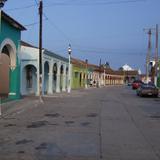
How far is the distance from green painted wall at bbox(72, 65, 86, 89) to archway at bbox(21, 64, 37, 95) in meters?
31.6

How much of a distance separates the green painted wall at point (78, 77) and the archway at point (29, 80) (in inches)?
1243

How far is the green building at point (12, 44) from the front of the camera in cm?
2746

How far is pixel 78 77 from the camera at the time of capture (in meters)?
85.7

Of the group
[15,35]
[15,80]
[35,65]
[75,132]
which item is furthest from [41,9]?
[75,132]

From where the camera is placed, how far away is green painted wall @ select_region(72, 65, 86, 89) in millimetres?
80250

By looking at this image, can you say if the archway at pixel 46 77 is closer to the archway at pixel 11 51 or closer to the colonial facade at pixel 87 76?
the archway at pixel 11 51

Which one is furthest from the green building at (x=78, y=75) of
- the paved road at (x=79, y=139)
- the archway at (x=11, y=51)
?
the paved road at (x=79, y=139)

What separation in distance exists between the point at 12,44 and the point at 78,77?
184ft

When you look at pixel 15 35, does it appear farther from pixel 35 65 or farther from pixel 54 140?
pixel 54 140

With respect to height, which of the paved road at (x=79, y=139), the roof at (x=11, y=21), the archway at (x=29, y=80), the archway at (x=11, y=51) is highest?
the roof at (x=11, y=21)

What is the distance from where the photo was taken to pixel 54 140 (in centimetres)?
1276

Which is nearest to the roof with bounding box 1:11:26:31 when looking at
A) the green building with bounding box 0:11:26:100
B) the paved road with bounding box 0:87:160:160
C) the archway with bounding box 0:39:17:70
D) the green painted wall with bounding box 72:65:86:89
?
the green building with bounding box 0:11:26:100

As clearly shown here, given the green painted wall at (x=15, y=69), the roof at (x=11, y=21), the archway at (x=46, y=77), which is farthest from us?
the archway at (x=46, y=77)

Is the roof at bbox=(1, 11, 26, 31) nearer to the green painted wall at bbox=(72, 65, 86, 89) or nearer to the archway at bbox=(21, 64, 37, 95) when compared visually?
the archway at bbox=(21, 64, 37, 95)
